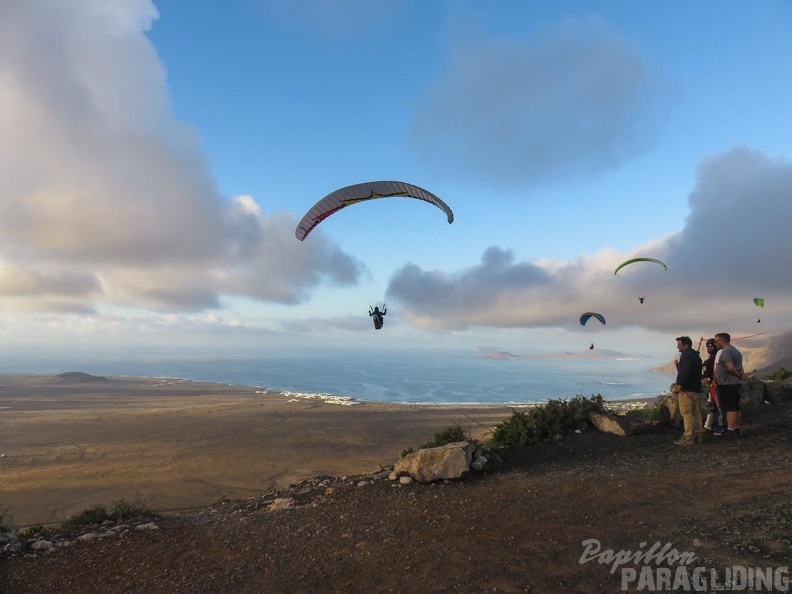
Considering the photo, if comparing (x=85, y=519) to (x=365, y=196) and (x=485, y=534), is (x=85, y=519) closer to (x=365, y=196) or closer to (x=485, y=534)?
(x=485, y=534)

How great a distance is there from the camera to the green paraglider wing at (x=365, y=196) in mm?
13219

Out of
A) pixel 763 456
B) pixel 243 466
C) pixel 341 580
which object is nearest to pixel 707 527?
Answer: pixel 763 456

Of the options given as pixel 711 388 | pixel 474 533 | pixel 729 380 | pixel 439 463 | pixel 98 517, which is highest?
pixel 729 380

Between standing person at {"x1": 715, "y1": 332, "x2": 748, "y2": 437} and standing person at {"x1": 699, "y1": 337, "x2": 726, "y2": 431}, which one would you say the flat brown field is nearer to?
standing person at {"x1": 699, "y1": 337, "x2": 726, "y2": 431}

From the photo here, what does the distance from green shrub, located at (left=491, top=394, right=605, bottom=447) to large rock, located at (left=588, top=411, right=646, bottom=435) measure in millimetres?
368

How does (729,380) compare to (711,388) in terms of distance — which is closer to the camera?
(729,380)

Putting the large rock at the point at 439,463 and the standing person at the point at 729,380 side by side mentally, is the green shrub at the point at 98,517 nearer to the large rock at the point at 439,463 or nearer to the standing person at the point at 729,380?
the large rock at the point at 439,463

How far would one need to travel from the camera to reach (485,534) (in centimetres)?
625

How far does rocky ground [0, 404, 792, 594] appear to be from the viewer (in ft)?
17.1

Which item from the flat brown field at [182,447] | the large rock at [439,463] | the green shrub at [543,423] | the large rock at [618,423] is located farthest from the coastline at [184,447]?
the large rock at [439,463]

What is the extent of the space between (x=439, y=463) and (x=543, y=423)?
4.01 m

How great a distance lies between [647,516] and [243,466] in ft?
74.7

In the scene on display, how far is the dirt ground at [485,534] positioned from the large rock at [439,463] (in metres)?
0.23

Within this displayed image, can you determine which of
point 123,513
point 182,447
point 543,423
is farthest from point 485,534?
point 182,447
